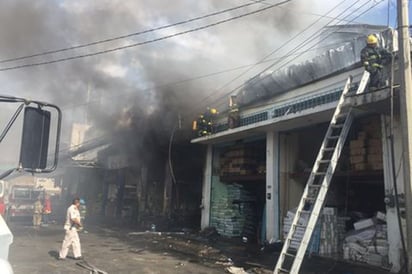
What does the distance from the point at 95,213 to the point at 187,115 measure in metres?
11.1

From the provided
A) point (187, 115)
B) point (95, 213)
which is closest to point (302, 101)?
point (187, 115)

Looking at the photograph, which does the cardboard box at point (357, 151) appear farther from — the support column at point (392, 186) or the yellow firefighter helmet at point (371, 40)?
the yellow firefighter helmet at point (371, 40)

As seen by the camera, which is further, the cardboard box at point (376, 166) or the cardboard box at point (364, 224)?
the cardboard box at point (364, 224)

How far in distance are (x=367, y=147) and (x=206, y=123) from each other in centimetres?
629

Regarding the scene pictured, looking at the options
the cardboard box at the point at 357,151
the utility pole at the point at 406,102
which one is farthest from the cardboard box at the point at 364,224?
the utility pole at the point at 406,102

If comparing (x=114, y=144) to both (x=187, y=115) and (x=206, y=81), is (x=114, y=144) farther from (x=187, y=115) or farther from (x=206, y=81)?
(x=206, y=81)

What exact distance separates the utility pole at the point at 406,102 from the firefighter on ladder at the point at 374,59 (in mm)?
1324

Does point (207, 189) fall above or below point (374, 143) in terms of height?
below

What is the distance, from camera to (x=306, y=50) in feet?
35.7

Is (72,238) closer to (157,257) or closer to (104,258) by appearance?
(104,258)

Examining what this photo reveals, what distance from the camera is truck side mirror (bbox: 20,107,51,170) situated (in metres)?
2.89

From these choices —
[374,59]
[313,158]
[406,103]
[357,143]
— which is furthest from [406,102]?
[313,158]

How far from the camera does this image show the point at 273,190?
437 inches

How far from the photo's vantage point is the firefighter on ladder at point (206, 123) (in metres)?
13.6
